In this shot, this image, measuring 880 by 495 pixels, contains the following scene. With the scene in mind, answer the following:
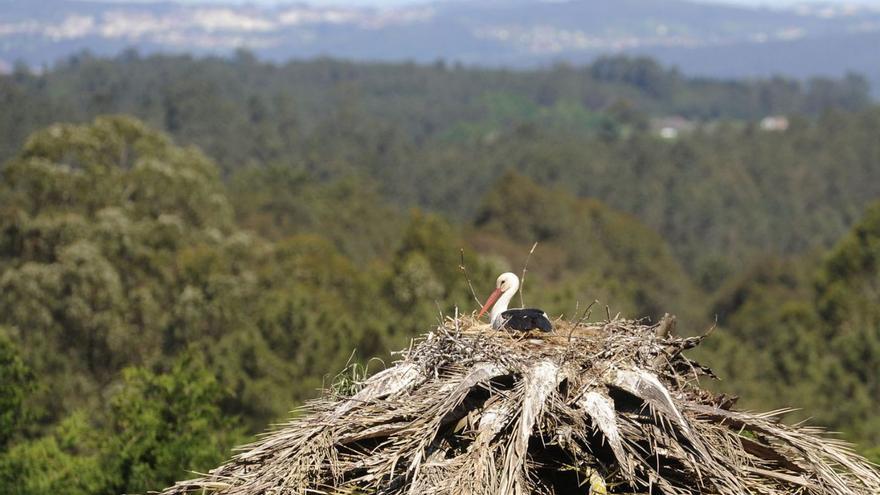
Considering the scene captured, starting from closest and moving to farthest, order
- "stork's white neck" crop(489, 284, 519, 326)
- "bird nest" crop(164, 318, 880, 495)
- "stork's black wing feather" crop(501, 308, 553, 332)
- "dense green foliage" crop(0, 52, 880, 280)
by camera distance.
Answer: "bird nest" crop(164, 318, 880, 495)
"stork's black wing feather" crop(501, 308, 553, 332)
"stork's white neck" crop(489, 284, 519, 326)
"dense green foliage" crop(0, 52, 880, 280)

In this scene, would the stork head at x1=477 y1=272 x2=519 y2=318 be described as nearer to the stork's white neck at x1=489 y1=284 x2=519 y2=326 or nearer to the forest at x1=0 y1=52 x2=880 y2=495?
the stork's white neck at x1=489 y1=284 x2=519 y2=326

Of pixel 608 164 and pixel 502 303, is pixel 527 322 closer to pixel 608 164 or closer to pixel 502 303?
pixel 502 303

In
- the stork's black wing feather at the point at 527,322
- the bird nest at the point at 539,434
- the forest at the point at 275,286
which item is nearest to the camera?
the bird nest at the point at 539,434

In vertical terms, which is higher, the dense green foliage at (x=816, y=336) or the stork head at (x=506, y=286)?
the stork head at (x=506, y=286)

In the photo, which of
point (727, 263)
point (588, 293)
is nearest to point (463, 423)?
point (588, 293)

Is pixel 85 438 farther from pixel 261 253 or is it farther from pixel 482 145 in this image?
pixel 482 145

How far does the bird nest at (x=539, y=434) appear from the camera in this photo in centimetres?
736

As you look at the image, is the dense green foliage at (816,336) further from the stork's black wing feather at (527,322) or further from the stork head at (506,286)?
the stork's black wing feather at (527,322)

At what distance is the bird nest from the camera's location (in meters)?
7.36

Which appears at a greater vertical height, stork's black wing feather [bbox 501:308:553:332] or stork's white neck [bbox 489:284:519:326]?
stork's black wing feather [bbox 501:308:553:332]

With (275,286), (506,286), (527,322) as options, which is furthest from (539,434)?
(275,286)

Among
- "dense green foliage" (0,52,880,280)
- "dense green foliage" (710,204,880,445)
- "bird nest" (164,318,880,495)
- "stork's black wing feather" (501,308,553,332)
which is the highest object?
"stork's black wing feather" (501,308,553,332)

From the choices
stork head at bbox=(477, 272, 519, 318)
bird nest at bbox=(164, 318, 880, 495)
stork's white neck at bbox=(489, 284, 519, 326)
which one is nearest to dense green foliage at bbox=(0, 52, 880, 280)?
stork head at bbox=(477, 272, 519, 318)

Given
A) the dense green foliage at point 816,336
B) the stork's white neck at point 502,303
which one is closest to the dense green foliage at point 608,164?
the dense green foliage at point 816,336
